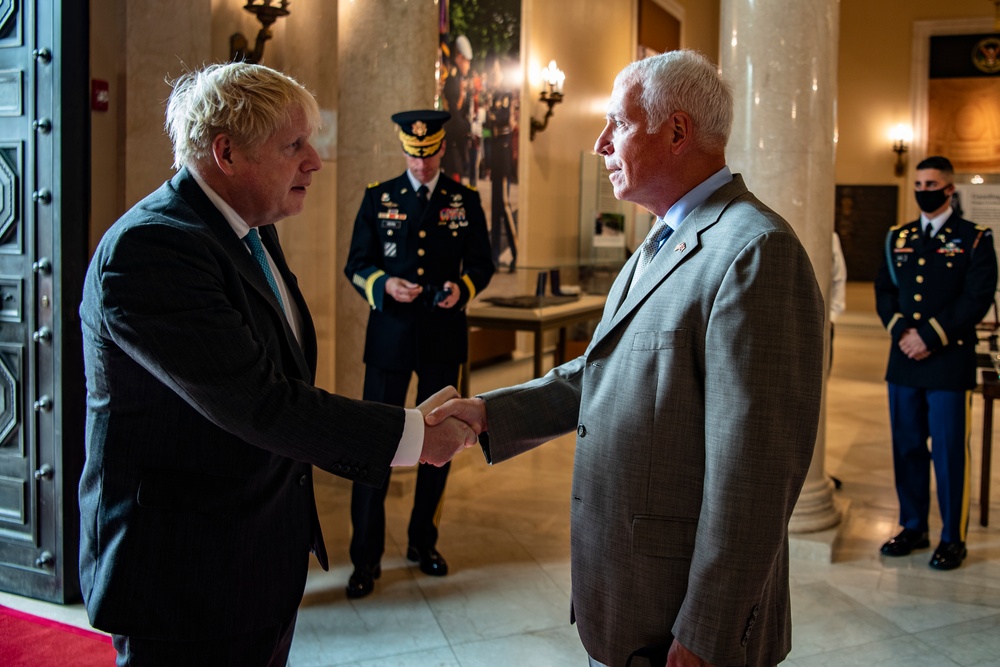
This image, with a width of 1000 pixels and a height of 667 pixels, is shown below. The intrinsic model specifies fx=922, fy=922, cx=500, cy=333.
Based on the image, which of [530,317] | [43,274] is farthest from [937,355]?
[43,274]

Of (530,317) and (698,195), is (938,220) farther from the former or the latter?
(698,195)

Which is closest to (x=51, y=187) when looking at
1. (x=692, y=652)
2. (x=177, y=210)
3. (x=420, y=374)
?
(x=420, y=374)

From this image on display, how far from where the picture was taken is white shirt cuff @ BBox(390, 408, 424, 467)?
6.02 feet

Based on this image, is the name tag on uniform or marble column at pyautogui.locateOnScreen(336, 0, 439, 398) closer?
the name tag on uniform

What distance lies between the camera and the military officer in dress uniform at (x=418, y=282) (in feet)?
13.5

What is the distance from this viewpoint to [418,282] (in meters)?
4.20

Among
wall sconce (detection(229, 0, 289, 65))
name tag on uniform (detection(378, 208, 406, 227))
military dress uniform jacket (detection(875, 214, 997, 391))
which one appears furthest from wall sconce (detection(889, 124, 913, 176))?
name tag on uniform (detection(378, 208, 406, 227))

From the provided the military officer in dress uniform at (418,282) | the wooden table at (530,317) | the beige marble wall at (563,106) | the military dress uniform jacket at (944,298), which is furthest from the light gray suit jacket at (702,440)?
the beige marble wall at (563,106)

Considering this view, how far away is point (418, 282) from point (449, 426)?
2.20 metres

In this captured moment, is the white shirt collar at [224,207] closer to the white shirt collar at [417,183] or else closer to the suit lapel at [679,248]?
the suit lapel at [679,248]

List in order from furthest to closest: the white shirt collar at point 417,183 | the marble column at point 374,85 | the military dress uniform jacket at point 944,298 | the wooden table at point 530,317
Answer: the wooden table at point 530,317
the marble column at point 374,85
the military dress uniform jacket at point 944,298
the white shirt collar at point 417,183

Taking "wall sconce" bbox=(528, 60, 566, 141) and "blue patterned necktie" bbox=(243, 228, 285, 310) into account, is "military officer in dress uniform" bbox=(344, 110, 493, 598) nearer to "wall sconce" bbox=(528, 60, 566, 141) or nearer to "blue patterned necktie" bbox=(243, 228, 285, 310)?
"blue patterned necktie" bbox=(243, 228, 285, 310)

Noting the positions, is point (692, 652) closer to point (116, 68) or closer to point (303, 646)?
point (303, 646)

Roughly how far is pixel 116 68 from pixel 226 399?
2.78 m
